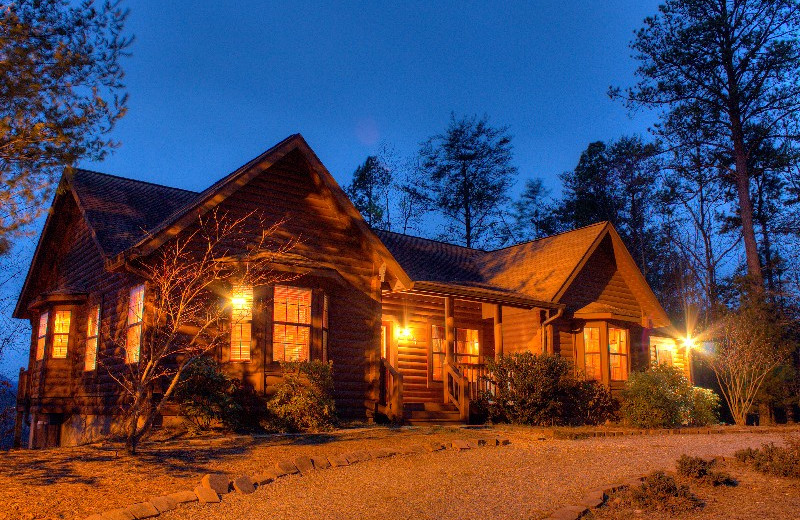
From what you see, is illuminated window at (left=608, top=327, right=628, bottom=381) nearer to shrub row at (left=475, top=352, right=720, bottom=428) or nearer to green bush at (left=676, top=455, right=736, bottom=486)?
shrub row at (left=475, top=352, right=720, bottom=428)

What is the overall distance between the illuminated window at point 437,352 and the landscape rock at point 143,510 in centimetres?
1348

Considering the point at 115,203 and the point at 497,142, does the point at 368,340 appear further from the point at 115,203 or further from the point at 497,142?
the point at 497,142

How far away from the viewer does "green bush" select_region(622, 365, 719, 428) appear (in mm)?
17953

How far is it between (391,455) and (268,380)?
180 inches

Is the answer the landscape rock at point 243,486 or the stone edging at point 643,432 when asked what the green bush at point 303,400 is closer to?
the stone edging at point 643,432

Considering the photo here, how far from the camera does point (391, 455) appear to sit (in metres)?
10.5

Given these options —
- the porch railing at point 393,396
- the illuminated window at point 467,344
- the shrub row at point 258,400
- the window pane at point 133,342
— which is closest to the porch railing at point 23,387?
the window pane at point 133,342

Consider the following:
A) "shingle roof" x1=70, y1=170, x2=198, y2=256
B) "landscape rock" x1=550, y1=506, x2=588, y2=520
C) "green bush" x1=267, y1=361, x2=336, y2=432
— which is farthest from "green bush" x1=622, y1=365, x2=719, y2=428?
"shingle roof" x1=70, y1=170, x2=198, y2=256

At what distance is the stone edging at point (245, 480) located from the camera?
23.0 ft

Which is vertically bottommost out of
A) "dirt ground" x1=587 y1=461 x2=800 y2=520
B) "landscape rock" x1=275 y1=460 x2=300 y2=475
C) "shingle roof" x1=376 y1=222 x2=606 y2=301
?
"dirt ground" x1=587 y1=461 x2=800 y2=520

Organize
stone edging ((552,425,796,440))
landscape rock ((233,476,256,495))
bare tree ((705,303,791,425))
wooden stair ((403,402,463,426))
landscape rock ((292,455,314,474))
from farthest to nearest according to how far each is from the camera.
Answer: bare tree ((705,303,791,425)), wooden stair ((403,402,463,426)), stone edging ((552,425,796,440)), landscape rock ((292,455,314,474)), landscape rock ((233,476,256,495))

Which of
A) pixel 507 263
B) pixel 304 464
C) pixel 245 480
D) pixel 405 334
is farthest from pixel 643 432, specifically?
pixel 245 480

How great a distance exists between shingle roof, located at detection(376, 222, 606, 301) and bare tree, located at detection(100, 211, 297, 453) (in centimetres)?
535

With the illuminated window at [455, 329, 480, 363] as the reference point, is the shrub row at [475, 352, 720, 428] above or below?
below
